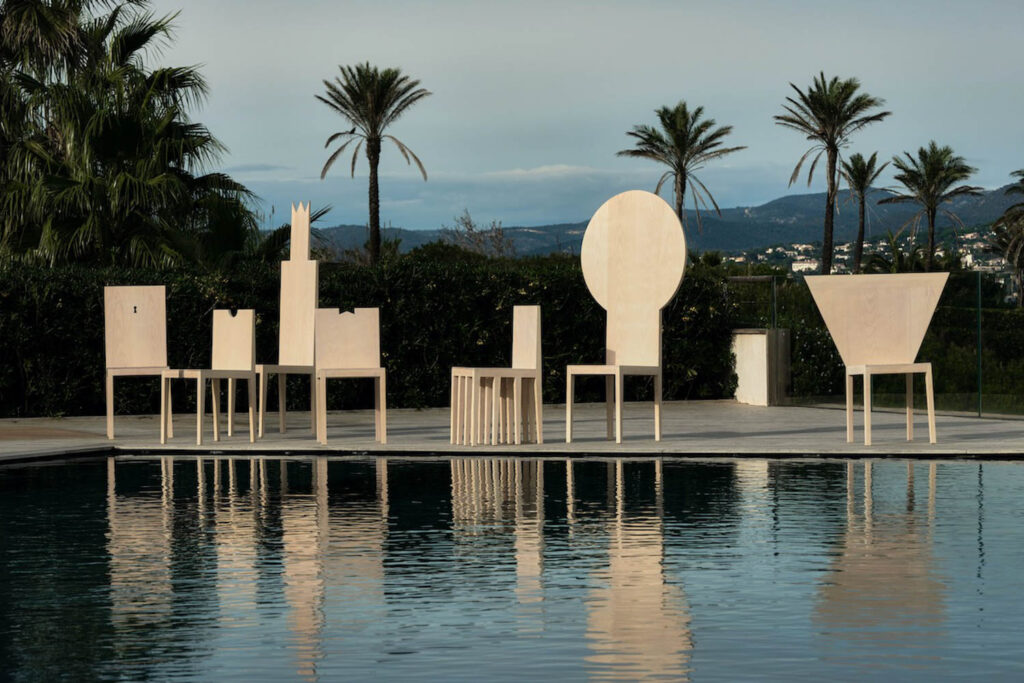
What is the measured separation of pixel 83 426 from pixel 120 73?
7.13 meters

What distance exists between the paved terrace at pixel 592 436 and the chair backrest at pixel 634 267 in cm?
92

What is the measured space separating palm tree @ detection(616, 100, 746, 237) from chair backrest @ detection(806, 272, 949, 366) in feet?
129

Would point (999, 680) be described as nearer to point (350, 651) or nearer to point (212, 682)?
point (350, 651)

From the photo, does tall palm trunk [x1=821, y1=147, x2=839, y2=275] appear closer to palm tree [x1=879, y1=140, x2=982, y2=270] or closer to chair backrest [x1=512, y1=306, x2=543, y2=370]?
palm tree [x1=879, y1=140, x2=982, y2=270]

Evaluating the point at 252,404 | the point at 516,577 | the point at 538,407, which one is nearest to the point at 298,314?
the point at 252,404

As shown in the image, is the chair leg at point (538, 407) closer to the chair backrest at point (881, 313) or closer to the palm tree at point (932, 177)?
the chair backrest at point (881, 313)

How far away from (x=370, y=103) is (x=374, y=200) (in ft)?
9.93

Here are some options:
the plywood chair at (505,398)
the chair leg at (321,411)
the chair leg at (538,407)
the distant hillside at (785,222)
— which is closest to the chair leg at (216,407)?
the chair leg at (321,411)

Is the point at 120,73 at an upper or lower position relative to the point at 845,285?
upper

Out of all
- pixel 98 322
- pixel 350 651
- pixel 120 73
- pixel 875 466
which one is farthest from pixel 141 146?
pixel 350 651

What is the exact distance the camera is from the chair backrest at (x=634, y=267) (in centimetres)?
1259

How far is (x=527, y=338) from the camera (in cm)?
1252

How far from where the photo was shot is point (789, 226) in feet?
452

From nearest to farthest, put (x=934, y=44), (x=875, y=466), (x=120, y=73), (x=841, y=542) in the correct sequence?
(x=841, y=542), (x=875, y=466), (x=120, y=73), (x=934, y=44)
